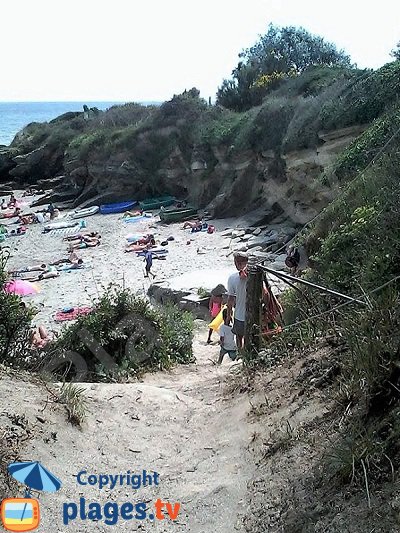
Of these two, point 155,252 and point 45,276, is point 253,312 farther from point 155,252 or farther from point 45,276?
point 155,252

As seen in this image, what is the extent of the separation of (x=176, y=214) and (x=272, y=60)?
19.9 metres

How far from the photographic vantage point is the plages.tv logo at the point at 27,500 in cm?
296

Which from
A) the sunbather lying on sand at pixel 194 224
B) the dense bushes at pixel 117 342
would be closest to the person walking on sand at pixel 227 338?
the dense bushes at pixel 117 342

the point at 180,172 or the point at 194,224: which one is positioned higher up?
the point at 180,172

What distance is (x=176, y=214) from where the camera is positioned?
92.0 ft

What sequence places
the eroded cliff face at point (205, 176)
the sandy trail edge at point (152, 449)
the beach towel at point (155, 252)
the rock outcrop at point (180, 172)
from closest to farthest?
1. the sandy trail edge at point (152, 449)
2. the eroded cliff face at point (205, 176)
3. the rock outcrop at point (180, 172)
4. the beach towel at point (155, 252)

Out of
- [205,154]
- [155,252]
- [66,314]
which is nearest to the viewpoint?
[66,314]


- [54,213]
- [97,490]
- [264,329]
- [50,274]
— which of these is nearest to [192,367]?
[264,329]

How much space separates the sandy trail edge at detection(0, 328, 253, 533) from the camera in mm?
3070

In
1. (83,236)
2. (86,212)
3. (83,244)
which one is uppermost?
(86,212)

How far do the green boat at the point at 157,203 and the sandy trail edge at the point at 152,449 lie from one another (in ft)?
85.9

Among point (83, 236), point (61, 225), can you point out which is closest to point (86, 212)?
point (61, 225)

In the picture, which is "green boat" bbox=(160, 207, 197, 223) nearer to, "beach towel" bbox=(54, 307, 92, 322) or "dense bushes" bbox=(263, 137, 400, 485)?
"beach towel" bbox=(54, 307, 92, 322)

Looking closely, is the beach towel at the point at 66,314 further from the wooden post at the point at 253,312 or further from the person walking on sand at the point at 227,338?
the wooden post at the point at 253,312
